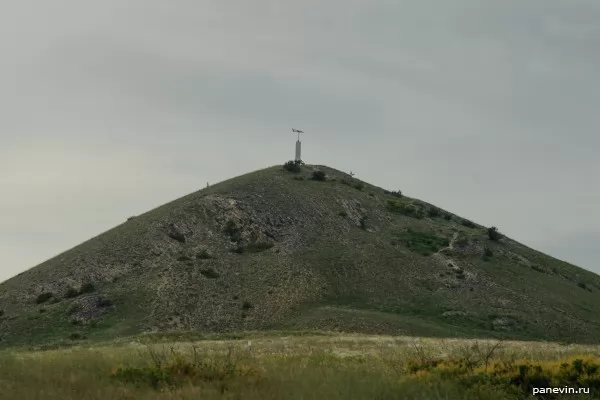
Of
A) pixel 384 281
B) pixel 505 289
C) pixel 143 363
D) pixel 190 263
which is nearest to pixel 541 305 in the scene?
pixel 505 289

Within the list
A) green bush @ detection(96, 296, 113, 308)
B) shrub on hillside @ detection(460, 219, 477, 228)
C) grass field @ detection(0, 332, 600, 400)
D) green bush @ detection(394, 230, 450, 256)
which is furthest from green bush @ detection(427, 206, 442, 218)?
grass field @ detection(0, 332, 600, 400)

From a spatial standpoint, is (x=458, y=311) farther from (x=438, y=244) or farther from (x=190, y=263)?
(x=190, y=263)

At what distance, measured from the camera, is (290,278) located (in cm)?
6912

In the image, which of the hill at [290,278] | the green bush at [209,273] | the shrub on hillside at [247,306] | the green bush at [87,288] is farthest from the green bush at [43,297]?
the shrub on hillside at [247,306]

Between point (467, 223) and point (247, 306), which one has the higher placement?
point (467, 223)

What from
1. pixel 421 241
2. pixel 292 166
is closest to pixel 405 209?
pixel 421 241

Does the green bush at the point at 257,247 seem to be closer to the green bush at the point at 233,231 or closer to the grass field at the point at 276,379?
the green bush at the point at 233,231

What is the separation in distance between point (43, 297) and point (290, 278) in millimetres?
27000

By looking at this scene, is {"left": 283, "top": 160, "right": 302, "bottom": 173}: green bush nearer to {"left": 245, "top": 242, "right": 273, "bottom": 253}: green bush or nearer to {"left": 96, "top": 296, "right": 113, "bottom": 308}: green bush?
{"left": 245, "top": 242, "right": 273, "bottom": 253}: green bush

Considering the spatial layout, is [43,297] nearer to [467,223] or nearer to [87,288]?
[87,288]

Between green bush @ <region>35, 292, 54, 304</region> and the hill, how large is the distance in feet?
0.49

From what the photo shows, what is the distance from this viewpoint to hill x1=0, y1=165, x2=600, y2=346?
58.3 m

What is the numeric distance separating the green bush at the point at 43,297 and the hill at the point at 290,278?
0.15m

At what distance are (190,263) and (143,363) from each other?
181ft
